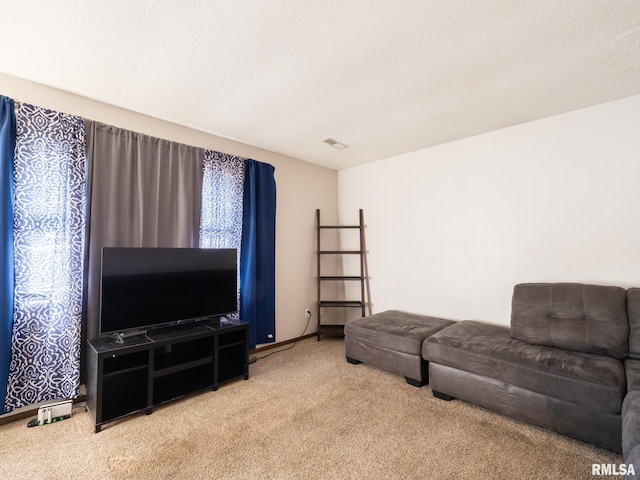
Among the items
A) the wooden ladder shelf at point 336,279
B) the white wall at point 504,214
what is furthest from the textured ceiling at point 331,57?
the wooden ladder shelf at point 336,279

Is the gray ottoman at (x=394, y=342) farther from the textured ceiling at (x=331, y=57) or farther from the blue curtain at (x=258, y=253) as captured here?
the textured ceiling at (x=331, y=57)

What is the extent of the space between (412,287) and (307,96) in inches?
101

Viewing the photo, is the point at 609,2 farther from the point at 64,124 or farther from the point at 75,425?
the point at 75,425

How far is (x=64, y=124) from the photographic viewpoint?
7.41 feet

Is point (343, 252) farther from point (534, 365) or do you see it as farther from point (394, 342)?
point (534, 365)

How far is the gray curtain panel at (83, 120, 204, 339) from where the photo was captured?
93.1 inches

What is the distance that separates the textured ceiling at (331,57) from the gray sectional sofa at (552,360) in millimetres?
1666

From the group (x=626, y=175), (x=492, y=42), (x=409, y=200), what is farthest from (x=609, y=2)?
(x=409, y=200)

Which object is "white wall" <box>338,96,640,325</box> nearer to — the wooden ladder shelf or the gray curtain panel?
the wooden ladder shelf

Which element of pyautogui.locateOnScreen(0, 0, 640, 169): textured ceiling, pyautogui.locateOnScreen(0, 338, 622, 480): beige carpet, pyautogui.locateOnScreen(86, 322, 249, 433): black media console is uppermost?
pyautogui.locateOnScreen(0, 0, 640, 169): textured ceiling

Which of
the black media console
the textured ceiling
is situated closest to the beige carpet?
the black media console

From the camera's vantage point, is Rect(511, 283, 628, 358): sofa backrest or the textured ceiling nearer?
the textured ceiling

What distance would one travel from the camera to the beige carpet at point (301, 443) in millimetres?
1633

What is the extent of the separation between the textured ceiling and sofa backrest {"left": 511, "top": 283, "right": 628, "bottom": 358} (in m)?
1.60
